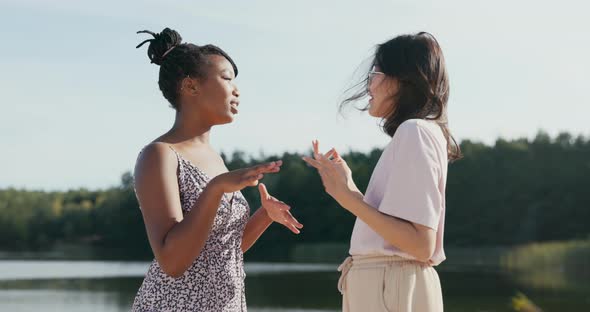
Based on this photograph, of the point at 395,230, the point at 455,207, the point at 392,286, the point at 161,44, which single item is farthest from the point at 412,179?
the point at 455,207

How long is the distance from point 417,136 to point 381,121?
0.20 metres

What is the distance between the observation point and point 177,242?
8.11ft

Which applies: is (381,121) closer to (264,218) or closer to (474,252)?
(264,218)

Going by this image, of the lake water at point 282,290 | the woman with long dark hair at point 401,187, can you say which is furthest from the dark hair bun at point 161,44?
the lake water at point 282,290

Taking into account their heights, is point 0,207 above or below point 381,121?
below

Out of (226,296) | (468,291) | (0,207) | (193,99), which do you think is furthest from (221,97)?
(0,207)

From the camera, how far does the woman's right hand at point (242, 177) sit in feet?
7.95

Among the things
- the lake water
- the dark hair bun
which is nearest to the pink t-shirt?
the dark hair bun

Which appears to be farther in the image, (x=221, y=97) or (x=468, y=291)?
(x=468, y=291)

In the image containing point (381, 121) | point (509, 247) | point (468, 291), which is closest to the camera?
point (381, 121)

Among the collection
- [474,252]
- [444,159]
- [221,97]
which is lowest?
[474,252]

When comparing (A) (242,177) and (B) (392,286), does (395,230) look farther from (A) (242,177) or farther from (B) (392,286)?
(A) (242,177)

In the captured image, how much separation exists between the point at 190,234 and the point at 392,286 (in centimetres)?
56

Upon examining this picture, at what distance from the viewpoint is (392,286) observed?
7.57 feet
